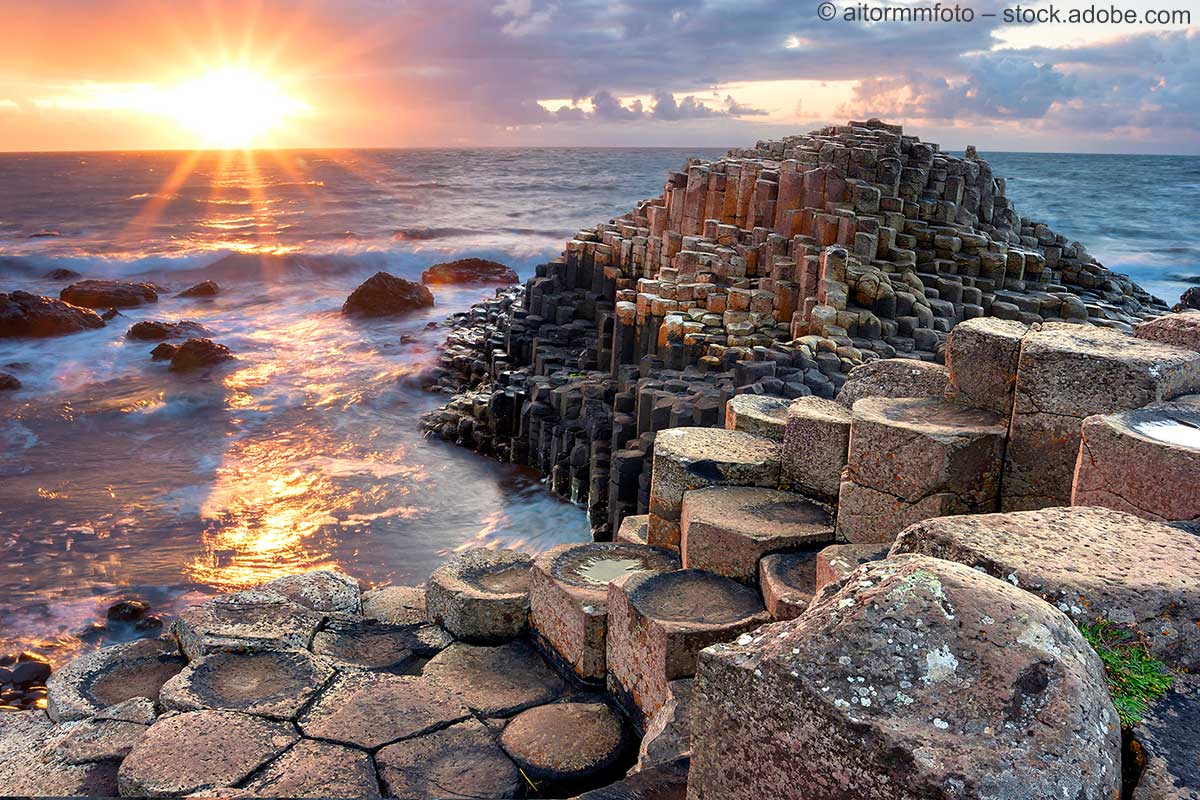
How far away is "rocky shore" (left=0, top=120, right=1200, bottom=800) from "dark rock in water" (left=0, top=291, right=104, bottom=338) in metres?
18.4

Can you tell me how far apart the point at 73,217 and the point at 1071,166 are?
293 feet

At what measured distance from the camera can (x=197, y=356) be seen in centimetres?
1967

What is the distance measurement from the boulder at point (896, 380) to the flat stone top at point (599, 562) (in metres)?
1.46

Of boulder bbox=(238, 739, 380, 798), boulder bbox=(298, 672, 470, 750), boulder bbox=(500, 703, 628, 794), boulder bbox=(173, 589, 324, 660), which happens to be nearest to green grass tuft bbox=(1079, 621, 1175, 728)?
boulder bbox=(500, 703, 628, 794)

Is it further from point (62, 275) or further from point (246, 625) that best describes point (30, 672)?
point (62, 275)

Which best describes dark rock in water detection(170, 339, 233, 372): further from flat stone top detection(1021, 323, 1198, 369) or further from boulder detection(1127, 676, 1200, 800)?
boulder detection(1127, 676, 1200, 800)

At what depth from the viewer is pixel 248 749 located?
4.41 m

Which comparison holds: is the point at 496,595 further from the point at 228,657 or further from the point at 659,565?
the point at 228,657

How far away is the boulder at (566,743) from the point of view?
4.46 m

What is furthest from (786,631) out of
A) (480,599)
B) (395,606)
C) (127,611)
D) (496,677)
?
(127,611)

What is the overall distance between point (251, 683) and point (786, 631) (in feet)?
12.6

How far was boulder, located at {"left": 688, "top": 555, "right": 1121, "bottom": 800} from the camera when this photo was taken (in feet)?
6.53

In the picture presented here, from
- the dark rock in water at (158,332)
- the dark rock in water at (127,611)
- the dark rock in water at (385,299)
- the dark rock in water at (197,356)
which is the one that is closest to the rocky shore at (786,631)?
the dark rock in water at (127,611)

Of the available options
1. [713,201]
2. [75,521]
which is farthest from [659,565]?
[713,201]
